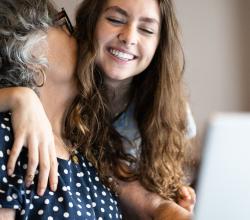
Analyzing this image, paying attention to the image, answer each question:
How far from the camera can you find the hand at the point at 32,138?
2.90ft

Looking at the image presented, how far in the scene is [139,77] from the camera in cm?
138

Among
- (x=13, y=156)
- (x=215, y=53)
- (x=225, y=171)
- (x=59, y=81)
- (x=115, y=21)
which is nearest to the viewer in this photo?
(x=225, y=171)

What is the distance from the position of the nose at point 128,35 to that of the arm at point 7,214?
59 cm

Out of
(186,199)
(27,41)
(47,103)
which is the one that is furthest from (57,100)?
(186,199)

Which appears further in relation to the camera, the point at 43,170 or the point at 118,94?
the point at 118,94

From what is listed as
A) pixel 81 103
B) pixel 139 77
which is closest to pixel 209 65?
pixel 139 77

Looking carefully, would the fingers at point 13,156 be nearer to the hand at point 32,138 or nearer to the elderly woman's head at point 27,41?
the hand at point 32,138

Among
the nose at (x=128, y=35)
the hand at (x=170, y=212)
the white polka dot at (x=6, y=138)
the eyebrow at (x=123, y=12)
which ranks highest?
the eyebrow at (x=123, y=12)

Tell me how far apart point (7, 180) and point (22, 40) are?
35cm

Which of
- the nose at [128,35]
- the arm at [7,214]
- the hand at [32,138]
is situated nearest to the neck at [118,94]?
the nose at [128,35]

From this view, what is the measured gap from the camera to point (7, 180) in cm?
86

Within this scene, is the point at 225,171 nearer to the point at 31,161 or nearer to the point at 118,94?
the point at 31,161

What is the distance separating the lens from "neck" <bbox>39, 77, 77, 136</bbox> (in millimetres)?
1091

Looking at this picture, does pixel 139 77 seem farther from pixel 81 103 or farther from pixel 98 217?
pixel 98 217
